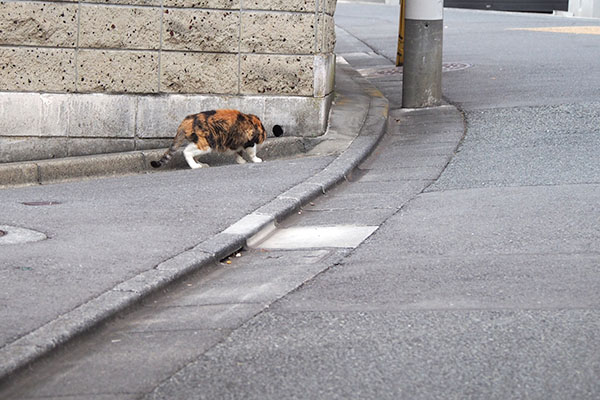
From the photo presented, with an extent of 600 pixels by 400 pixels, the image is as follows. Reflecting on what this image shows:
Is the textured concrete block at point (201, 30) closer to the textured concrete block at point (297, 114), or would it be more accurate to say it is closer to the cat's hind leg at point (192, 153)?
the textured concrete block at point (297, 114)

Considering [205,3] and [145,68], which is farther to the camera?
[145,68]

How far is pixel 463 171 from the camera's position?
9141 mm

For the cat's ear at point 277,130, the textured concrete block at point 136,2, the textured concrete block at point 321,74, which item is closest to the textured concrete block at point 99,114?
the textured concrete block at point 136,2

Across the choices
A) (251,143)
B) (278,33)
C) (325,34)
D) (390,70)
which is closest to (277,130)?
(251,143)

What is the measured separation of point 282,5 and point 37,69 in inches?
107

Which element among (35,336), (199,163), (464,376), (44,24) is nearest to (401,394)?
(464,376)

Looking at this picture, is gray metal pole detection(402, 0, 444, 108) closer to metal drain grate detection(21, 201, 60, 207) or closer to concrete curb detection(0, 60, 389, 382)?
concrete curb detection(0, 60, 389, 382)

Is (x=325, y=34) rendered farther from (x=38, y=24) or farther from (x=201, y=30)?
(x=38, y=24)

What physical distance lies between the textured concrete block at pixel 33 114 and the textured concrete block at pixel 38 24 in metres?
0.58

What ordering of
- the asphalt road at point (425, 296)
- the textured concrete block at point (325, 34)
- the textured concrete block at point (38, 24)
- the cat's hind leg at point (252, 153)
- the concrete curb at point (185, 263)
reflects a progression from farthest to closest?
1. the textured concrete block at point (325, 34)
2. the textured concrete block at point (38, 24)
3. the cat's hind leg at point (252, 153)
4. the concrete curb at point (185, 263)
5. the asphalt road at point (425, 296)

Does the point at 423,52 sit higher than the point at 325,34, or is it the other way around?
the point at 325,34

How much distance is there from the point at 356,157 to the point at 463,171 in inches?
49.5

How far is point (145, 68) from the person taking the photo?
10.7m

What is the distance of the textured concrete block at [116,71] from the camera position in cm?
1063
